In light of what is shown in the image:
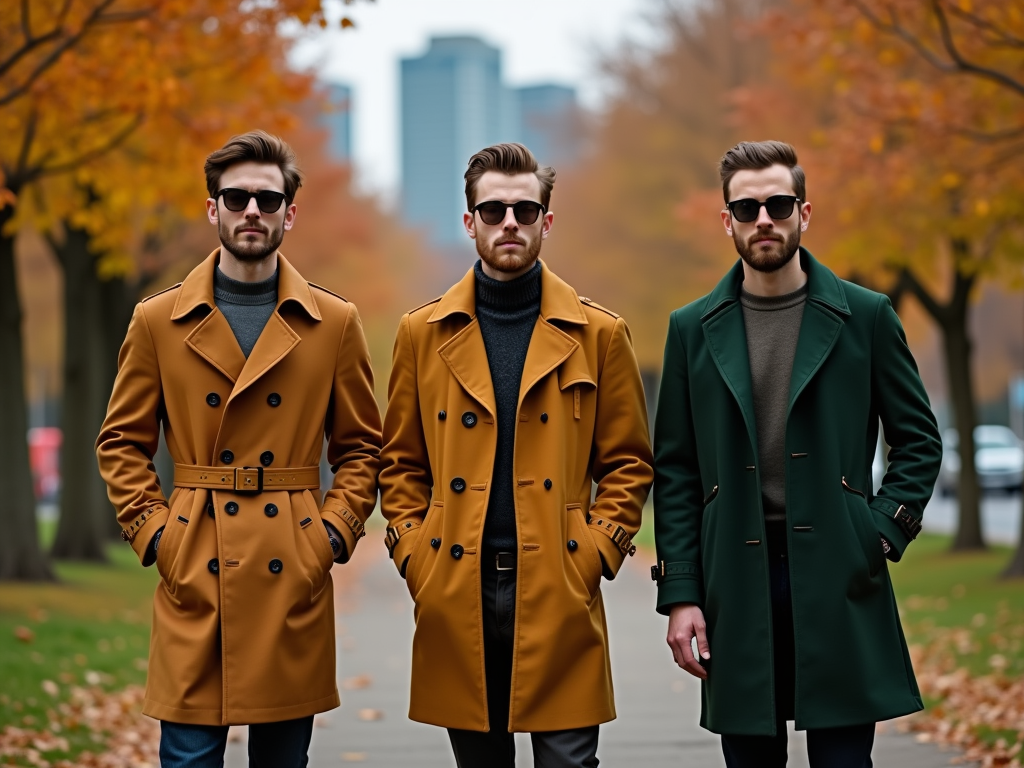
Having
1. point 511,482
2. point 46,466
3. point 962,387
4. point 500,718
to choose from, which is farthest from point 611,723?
point 46,466

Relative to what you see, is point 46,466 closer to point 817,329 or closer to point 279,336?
point 279,336

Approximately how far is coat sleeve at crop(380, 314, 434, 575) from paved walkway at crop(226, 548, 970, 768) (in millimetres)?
3306

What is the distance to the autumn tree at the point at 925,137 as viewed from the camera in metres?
11.5

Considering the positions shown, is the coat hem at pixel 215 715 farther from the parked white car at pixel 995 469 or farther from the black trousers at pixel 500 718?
the parked white car at pixel 995 469

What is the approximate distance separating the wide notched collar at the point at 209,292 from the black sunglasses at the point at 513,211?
68cm

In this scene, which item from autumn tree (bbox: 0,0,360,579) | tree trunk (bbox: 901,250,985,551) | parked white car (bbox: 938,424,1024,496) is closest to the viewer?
autumn tree (bbox: 0,0,360,579)

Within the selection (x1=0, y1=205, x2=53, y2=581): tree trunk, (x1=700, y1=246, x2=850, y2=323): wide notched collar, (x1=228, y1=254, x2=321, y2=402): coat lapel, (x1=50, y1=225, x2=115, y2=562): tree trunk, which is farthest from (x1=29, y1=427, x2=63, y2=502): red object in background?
(x1=700, y1=246, x2=850, y2=323): wide notched collar

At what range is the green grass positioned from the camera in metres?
9.07

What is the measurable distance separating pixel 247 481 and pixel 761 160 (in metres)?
1.98

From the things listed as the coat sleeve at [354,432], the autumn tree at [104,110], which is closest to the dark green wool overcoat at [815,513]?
the coat sleeve at [354,432]

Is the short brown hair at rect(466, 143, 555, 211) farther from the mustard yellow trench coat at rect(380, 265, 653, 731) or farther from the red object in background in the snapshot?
the red object in background

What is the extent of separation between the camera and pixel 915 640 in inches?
484

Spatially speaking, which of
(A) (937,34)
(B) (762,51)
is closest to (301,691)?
(A) (937,34)

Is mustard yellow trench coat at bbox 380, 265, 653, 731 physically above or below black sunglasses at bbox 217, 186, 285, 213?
below
